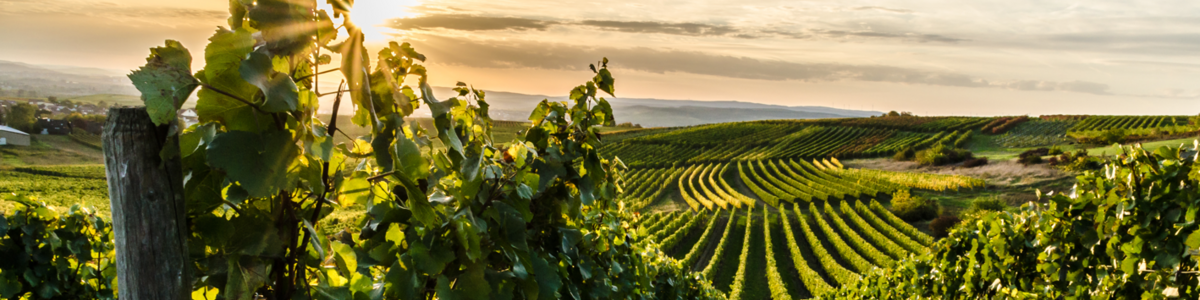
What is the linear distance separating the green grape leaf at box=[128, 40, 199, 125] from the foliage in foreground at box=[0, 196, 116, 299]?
3.47 metres

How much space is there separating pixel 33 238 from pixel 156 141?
3.95 metres

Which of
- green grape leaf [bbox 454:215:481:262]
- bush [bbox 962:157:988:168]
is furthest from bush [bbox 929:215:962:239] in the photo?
green grape leaf [bbox 454:215:481:262]

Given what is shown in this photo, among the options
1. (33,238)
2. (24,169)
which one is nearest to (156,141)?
(33,238)

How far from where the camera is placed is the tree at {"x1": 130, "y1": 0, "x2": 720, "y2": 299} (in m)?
0.86

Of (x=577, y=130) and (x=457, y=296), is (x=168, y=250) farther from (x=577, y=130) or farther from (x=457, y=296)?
(x=577, y=130)

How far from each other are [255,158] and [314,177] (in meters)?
0.12

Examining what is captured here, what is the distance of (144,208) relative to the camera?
35.8 inches

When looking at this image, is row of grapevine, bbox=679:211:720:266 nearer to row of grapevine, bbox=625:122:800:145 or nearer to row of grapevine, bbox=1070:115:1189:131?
row of grapevine, bbox=625:122:800:145

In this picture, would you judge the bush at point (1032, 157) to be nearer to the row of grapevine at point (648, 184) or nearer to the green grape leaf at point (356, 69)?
the row of grapevine at point (648, 184)

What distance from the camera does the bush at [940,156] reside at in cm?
5591

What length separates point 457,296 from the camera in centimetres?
157

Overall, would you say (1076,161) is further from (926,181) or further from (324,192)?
(324,192)

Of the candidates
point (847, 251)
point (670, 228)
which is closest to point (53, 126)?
point (670, 228)

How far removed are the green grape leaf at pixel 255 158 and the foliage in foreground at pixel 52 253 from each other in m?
3.43
